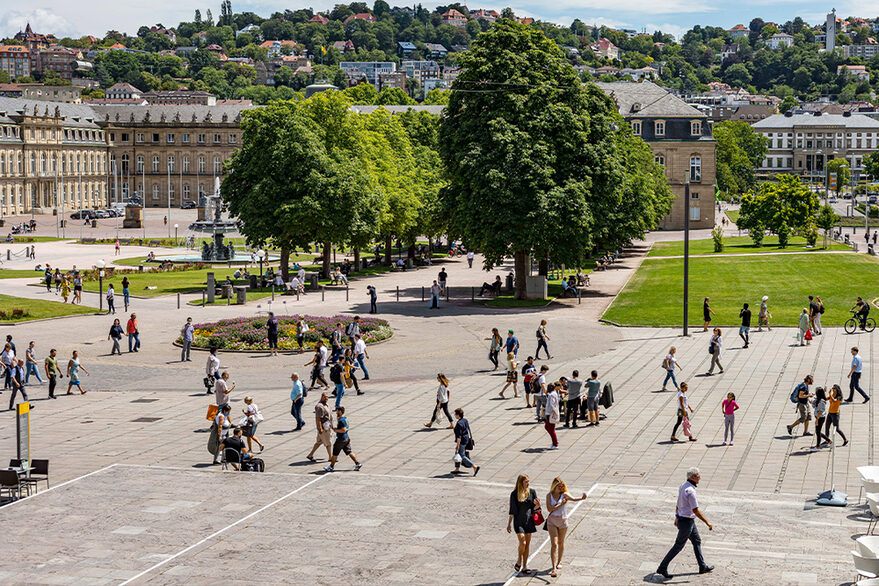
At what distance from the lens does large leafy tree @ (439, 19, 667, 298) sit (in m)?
55.4

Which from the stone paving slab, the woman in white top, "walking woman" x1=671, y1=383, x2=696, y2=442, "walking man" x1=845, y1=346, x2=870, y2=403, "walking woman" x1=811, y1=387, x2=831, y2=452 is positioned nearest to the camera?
the stone paving slab

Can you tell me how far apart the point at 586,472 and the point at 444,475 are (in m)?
3.20

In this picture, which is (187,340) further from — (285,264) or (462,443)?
(285,264)

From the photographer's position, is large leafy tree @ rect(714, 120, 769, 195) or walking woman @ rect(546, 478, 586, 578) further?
large leafy tree @ rect(714, 120, 769, 195)

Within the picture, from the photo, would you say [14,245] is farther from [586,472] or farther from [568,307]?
[586,472]

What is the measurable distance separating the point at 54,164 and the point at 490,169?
119 m

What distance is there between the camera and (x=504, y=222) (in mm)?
55438

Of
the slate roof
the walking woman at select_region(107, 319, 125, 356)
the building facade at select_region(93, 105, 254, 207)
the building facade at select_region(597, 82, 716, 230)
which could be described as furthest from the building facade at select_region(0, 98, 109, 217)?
the walking woman at select_region(107, 319, 125, 356)

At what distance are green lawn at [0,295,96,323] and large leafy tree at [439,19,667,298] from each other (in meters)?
19.7

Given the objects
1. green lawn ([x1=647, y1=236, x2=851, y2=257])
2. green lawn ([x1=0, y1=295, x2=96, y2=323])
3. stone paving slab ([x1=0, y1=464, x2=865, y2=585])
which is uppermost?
green lawn ([x1=647, y1=236, x2=851, y2=257])

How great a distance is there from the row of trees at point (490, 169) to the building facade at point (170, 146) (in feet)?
361

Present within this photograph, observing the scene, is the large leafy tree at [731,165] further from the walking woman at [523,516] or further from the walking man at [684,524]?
the walking woman at [523,516]

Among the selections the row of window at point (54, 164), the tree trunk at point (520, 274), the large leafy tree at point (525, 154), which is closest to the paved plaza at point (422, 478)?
the large leafy tree at point (525, 154)

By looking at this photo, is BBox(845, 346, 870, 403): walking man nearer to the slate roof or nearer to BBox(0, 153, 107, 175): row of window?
the slate roof
